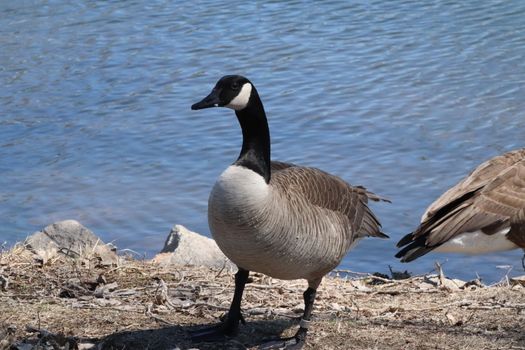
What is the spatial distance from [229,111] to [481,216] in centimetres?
551

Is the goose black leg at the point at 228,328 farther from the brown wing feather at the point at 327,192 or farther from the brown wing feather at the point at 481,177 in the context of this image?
the brown wing feather at the point at 481,177

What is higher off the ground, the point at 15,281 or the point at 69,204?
the point at 15,281

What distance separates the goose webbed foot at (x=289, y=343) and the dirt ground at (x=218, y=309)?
3.4 inches

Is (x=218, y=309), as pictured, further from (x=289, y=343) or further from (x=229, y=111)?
(x=229, y=111)

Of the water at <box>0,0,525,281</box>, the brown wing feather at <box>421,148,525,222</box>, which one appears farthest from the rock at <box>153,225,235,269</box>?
the brown wing feather at <box>421,148,525,222</box>

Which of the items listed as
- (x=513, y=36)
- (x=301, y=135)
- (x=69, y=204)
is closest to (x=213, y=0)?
(x=513, y=36)

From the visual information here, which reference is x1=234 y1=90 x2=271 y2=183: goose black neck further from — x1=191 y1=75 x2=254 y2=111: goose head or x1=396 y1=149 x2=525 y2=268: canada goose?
x1=396 y1=149 x2=525 y2=268: canada goose

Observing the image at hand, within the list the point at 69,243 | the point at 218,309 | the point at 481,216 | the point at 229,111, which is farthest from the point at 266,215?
the point at 229,111

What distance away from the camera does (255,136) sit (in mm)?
5070

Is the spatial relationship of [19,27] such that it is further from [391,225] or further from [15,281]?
[15,281]

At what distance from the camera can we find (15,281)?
20.0ft

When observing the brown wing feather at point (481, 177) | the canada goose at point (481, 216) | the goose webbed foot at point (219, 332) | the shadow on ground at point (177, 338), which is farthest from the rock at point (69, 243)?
the brown wing feather at point (481, 177)

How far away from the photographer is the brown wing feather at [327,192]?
17.2ft

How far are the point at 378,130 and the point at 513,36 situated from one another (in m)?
3.65
